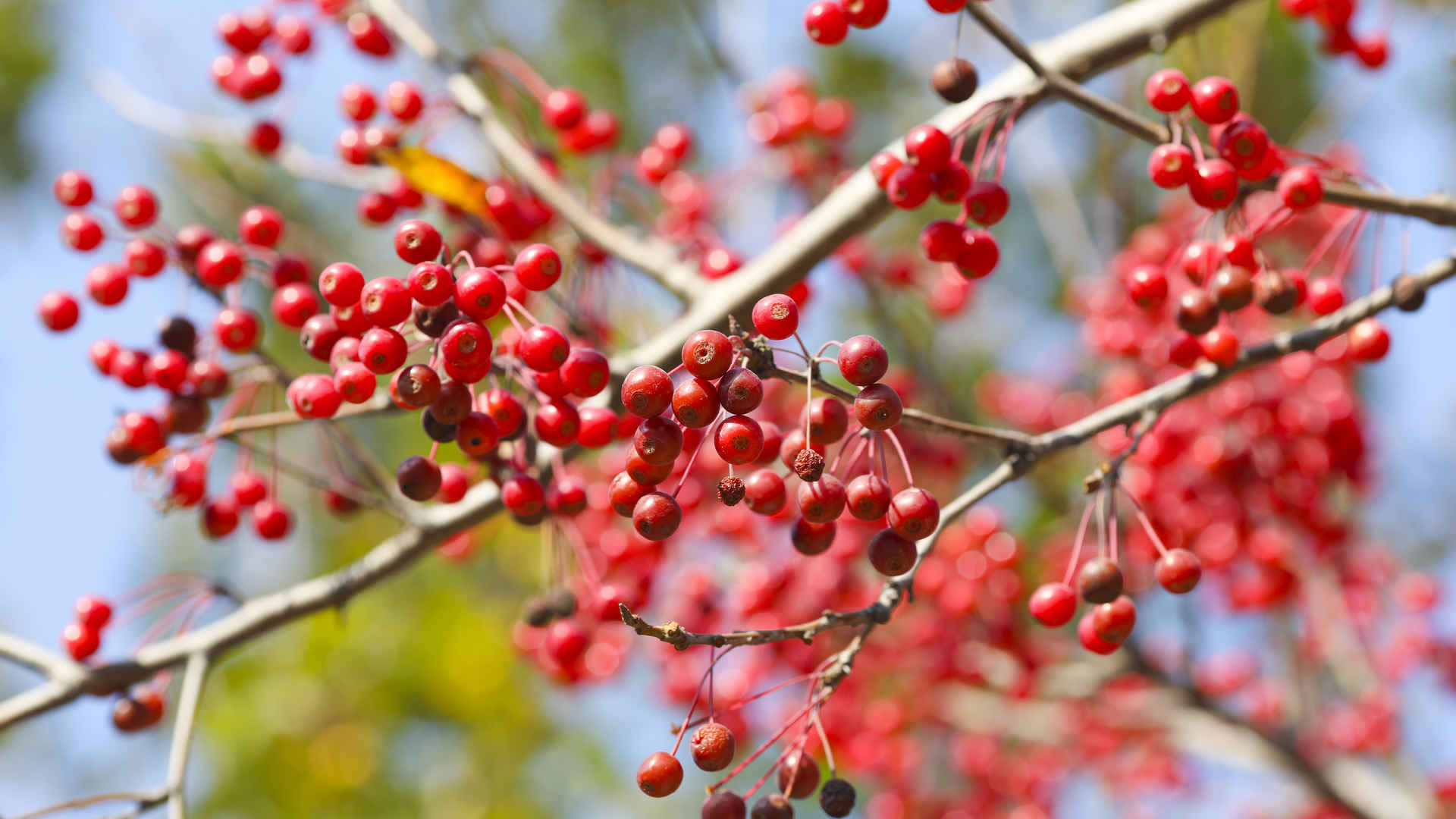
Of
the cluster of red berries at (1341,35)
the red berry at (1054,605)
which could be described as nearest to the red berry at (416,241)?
the red berry at (1054,605)

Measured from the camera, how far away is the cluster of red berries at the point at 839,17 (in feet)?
6.35

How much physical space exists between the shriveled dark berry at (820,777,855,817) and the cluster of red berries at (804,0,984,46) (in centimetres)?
127

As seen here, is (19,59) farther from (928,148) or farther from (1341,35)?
(1341,35)

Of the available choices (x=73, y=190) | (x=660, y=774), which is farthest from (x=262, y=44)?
(x=660, y=774)

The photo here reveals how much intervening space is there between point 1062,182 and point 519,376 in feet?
9.69

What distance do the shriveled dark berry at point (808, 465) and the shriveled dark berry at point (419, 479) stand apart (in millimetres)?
658

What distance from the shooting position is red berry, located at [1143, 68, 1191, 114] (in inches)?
74.8

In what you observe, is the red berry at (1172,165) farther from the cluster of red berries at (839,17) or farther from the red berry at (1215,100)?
the cluster of red berries at (839,17)

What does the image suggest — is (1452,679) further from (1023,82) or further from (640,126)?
(640,126)

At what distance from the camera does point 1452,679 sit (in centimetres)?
475

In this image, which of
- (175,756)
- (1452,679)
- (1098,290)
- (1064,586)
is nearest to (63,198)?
(175,756)

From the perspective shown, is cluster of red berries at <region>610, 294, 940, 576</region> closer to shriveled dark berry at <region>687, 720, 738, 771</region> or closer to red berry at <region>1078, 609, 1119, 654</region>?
shriveled dark berry at <region>687, 720, 738, 771</region>

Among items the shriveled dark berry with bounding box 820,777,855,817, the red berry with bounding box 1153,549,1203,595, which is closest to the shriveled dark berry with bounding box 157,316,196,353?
the shriveled dark berry with bounding box 820,777,855,817

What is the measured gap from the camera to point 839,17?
200cm
